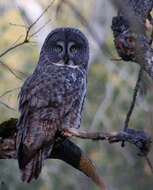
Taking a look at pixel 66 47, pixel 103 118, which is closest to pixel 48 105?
pixel 66 47

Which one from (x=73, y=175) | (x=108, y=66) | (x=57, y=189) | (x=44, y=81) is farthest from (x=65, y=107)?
(x=108, y=66)

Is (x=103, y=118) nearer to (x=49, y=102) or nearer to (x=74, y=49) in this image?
(x=74, y=49)

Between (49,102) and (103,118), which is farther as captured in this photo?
(103,118)

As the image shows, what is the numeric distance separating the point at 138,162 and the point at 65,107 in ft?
29.5

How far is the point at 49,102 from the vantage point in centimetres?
554

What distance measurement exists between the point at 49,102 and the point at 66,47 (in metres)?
0.84

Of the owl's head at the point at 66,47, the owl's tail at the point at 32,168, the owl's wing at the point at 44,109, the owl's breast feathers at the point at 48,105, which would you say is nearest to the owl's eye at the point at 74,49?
the owl's head at the point at 66,47

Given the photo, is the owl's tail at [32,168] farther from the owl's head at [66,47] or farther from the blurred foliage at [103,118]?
the blurred foliage at [103,118]

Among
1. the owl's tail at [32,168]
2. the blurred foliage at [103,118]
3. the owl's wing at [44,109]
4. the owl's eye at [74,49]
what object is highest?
the owl's eye at [74,49]

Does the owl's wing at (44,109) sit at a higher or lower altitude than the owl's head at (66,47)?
lower

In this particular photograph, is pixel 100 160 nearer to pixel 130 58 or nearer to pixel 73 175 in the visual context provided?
pixel 73 175

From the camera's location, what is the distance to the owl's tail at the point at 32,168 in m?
5.27

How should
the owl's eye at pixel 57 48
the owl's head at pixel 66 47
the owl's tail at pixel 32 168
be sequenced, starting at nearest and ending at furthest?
the owl's tail at pixel 32 168
the owl's head at pixel 66 47
the owl's eye at pixel 57 48

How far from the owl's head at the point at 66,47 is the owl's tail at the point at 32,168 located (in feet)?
3.28
